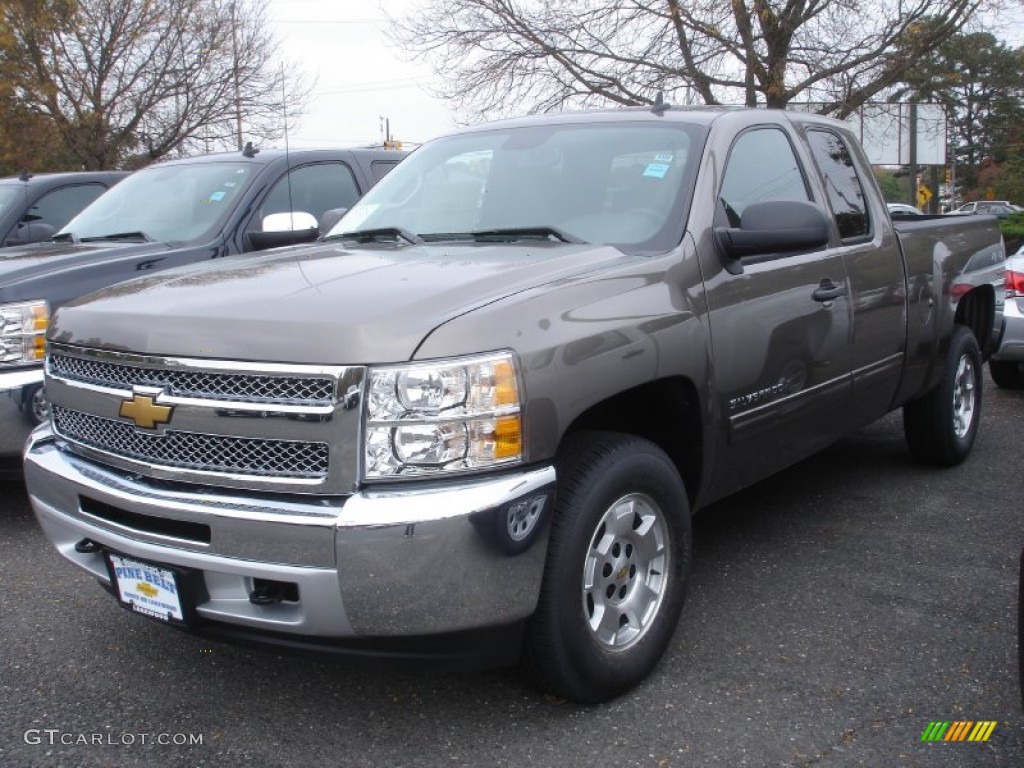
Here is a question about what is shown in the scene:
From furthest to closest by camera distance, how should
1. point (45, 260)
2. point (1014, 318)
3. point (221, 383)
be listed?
point (1014, 318) < point (45, 260) < point (221, 383)

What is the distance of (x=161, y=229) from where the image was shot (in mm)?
6129

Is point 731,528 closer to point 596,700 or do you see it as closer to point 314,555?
point 596,700

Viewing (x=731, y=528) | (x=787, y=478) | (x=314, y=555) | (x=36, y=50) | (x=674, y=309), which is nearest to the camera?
(x=314, y=555)

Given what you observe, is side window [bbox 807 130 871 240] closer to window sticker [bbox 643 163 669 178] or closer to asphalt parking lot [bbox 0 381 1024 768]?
window sticker [bbox 643 163 669 178]

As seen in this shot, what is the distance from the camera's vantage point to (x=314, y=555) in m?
2.60

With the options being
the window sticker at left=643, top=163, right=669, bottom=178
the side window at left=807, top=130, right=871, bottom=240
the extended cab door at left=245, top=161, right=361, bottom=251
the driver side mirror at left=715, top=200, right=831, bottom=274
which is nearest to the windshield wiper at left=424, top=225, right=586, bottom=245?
the window sticker at left=643, top=163, right=669, bottom=178

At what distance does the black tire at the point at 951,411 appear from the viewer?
550 cm

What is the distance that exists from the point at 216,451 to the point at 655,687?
1534 mm

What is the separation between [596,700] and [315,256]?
1.79 m

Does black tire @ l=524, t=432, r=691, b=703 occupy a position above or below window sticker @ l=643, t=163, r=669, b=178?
below

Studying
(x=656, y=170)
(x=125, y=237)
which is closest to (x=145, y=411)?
(x=656, y=170)

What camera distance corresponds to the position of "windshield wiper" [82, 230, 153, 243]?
6.01m

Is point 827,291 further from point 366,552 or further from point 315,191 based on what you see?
point 315,191

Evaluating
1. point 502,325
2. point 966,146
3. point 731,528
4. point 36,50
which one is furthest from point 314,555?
point 966,146
